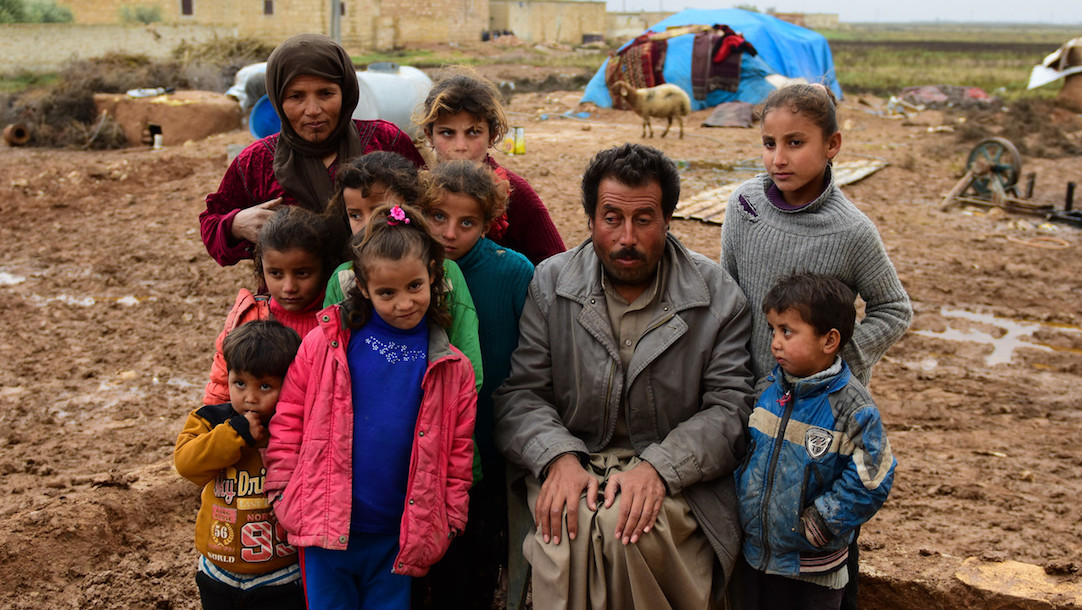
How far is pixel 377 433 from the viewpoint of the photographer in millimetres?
2348

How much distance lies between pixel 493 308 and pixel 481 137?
2.16 feet

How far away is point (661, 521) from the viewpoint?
2.37 meters

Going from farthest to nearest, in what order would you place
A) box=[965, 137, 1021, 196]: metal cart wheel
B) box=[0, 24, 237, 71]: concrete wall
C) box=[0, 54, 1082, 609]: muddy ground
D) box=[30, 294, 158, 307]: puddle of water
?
box=[0, 24, 237, 71]: concrete wall, box=[965, 137, 1021, 196]: metal cart wheel, box=[30, 294, 158, 307]: puddle of water, box=[0, 54, 1082, 609]: muddy ground

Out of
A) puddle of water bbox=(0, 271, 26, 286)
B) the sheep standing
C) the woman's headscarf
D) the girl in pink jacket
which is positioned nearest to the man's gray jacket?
the girl in pink jacket

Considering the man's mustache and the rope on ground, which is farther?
the rope on ground

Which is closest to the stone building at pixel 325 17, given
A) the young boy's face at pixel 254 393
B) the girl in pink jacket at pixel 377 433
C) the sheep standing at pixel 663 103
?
the sheep standing at pixel 663 103

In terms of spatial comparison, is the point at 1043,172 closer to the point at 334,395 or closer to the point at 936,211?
the point at 936,211

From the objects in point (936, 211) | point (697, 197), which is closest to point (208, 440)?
point (697, 197)

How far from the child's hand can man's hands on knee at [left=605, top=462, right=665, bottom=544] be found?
2.91 feet

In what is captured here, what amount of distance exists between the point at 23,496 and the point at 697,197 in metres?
8.06

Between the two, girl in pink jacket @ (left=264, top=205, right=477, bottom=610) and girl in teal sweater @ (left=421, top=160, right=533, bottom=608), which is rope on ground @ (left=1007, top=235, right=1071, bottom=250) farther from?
girl in pink jacket @ (left=264, top=205, right=477, bottom=610)

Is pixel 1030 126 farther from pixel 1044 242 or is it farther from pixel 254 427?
pixel 254 427

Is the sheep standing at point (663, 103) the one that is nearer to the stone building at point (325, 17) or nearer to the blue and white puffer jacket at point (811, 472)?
the blue and white puffer jacket at point (811, 472)

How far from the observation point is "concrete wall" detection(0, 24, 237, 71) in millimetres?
23812
